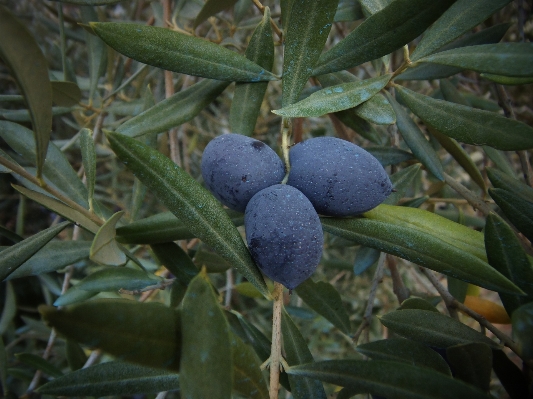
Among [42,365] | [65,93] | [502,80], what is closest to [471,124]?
[502,80]

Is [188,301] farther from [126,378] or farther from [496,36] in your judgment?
[496,36]

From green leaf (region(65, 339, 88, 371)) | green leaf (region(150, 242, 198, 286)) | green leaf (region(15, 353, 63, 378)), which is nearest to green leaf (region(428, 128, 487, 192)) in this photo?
green leaf (region(150, 242, 198, 286))

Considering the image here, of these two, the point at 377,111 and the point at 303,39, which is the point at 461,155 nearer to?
the point at 377,111

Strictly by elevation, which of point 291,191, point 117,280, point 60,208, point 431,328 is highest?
point 291,191

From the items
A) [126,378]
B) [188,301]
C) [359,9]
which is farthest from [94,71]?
[188,301]

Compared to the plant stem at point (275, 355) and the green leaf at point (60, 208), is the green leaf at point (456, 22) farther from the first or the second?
the green leaf at point (60, 208)
